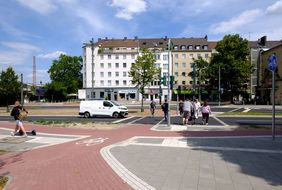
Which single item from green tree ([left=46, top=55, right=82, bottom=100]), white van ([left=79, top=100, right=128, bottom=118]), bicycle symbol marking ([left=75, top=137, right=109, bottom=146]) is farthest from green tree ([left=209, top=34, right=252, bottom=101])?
bicycle symbol marking ([left=75, top=137, right=109, bottom=146])

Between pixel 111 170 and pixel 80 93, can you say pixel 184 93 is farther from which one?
pixel 111 170

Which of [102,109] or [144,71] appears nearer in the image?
[102,109]

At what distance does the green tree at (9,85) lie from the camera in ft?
157

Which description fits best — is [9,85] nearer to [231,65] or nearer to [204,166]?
[231,65]

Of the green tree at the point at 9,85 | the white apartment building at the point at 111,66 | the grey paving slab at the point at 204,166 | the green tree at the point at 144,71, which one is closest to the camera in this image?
the grey paving slab at the point at 204,166

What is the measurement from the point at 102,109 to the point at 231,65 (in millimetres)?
40215

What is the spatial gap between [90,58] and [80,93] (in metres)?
32.8

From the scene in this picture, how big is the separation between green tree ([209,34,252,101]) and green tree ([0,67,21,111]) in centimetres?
3657

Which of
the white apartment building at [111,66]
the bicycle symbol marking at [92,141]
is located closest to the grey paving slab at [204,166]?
the bicycle symbol marking at [92,141]

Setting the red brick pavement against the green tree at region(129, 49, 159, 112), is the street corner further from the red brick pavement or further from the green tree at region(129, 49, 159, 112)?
the green tree at region(129, 49, 159, 112)

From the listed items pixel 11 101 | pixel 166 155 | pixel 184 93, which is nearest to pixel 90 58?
pixel 184 93

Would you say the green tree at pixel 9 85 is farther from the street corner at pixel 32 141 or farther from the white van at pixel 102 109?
the street corner at pixel 32 141

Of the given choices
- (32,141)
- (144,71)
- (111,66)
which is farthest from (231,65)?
(32,141)

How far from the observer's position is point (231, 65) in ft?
219
